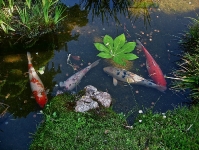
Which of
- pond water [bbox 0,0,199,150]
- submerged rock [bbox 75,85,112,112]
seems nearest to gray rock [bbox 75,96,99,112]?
submerged rock [bbox 75,85,112,112]

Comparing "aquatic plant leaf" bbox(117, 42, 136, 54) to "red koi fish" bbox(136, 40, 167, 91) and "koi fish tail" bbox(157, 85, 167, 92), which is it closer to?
"red koi fish" bbox(136, 40, 167, 91)

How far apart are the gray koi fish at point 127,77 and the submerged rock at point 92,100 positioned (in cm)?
44

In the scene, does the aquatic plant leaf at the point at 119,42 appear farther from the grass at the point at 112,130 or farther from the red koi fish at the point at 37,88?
the red koi fish at the point at 37,88

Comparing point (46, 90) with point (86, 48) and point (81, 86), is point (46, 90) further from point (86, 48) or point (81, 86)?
point (86, 48)

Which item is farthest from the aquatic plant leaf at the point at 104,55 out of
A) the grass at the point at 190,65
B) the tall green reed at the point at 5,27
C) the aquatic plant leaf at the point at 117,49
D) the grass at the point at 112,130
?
the tall green reed at the point at 5,27

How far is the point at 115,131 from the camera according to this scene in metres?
3.97

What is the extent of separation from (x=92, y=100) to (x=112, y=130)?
546 millimetres

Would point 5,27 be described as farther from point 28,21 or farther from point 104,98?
point 104,98

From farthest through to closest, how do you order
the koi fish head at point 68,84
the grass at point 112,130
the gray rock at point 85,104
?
the koi fish head at point 68,84
the gray rock at point 85,104
the grass at point 112,130

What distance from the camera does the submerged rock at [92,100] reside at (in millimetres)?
4178

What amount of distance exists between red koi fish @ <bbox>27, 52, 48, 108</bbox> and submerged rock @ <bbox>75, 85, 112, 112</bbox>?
0.54 m

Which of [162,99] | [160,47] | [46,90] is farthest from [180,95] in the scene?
[46,90]

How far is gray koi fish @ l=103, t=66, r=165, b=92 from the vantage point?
4621 millimetres

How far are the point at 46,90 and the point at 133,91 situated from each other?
1.38 m
